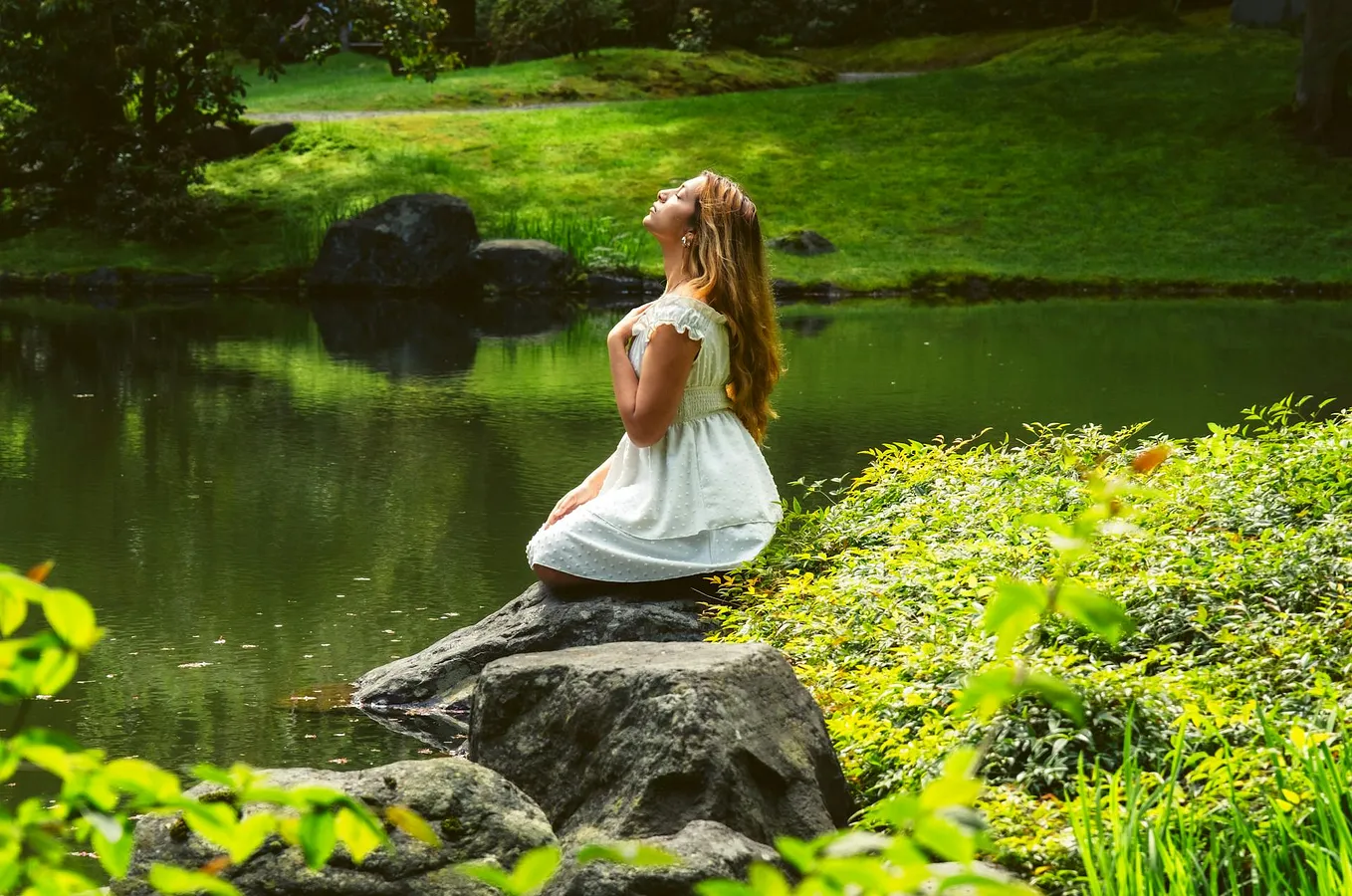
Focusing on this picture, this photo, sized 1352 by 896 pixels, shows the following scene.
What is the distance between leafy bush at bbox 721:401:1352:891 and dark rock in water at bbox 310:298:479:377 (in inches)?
385

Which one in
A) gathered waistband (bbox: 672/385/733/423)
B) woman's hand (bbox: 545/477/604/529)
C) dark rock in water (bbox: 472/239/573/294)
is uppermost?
gathered waistband (bbox: 672/385/733/423)

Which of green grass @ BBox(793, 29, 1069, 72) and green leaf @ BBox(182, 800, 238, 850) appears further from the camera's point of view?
green grass @ BBox(793, 29, 1069, 72)

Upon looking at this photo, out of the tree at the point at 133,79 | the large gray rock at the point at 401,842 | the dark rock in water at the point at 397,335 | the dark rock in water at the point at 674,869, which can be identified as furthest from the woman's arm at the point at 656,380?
the tree at the point at 133,79

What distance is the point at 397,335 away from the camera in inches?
738

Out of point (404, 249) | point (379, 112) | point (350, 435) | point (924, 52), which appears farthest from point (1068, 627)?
point (924, 52)

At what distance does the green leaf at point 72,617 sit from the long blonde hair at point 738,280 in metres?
4.63

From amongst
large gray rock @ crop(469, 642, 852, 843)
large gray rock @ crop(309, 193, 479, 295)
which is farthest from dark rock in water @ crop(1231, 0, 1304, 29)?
large gray rock @ crop(469, 642, 852, 843)

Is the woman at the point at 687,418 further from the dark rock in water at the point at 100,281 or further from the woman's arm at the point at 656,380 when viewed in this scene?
the dark rock in water at the point at 100,281

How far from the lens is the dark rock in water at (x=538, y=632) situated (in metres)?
5.88

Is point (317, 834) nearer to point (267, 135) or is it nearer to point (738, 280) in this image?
point (738, 280)

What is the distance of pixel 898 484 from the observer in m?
7.04

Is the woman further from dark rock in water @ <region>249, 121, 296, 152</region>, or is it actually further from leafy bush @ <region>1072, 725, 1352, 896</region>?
dark rock in water @ <region>249, 121, 296, 152</region>

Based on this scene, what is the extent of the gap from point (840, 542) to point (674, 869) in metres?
3.10

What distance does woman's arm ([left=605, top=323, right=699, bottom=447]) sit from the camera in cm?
596
